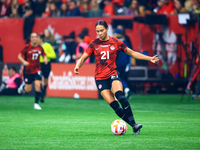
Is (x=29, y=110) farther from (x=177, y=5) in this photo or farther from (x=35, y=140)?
(x=177, y=5)

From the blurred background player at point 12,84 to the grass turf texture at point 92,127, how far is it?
14.0 ft

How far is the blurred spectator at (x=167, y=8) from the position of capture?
20359mm

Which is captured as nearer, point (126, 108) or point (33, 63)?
point (126, 108)

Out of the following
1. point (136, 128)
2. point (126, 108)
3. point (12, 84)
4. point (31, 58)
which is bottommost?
point (12, 84)

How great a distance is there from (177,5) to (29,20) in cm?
764

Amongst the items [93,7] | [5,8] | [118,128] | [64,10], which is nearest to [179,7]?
[93,7]

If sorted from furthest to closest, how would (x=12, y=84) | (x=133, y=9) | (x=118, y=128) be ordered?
1. (x=133, y=9)
2. (x=12, y=84)
3. (x=118, y=128)

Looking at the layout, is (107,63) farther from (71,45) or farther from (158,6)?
(158,6)

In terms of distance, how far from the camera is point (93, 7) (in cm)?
2092

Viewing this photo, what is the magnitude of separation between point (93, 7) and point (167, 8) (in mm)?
3460

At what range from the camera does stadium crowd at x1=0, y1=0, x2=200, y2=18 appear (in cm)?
2028

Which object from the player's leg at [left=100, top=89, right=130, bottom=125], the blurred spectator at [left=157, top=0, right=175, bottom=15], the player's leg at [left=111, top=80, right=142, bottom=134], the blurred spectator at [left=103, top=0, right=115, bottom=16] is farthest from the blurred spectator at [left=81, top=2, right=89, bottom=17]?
the player's leg at [left=111, top=80, right=142, bottom=134]

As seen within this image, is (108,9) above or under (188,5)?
under

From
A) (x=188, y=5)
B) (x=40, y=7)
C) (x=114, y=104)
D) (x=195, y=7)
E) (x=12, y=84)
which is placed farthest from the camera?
(x=40, y=7)
